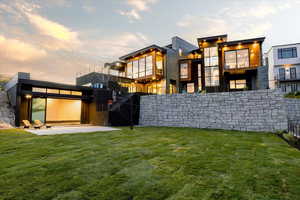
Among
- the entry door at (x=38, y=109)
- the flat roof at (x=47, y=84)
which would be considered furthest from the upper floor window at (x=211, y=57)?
the entry door at (x=38, y=109)

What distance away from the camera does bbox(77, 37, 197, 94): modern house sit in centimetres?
1892

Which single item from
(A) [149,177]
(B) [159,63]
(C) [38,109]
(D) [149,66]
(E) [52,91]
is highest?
(B) [159,63]

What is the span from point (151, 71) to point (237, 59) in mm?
10334

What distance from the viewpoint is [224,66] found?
17.1 metres

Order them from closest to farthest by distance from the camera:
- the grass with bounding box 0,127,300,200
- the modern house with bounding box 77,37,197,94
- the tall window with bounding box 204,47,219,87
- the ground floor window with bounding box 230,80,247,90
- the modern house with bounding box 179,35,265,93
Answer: the grass with bounding box 0,127,300,200
the modern house with bounding box 179,35,265,93
the ground floor window with bounding box 230,80,247,90
the tall window with bounding box 204,47,219,87
the modern house with bounding box 77,37,197,94

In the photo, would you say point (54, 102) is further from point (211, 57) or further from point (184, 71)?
point (211, 57)

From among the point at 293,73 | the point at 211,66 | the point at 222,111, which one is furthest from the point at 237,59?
the point at 293,73

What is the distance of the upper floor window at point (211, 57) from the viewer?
1844cm

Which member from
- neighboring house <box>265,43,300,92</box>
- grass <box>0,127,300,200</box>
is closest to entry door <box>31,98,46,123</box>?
grass <box>0,127,300,200</box>

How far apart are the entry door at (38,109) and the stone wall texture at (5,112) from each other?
5.30ft

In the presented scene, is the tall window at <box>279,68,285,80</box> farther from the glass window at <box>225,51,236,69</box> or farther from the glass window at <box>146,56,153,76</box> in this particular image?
the glass window at <box>146,56,153,76</box>

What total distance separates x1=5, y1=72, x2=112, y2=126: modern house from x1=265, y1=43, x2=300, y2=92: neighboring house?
24.2 meters

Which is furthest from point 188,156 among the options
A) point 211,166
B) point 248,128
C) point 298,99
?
point 298,99

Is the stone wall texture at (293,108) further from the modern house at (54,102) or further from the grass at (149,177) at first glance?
the modern house at (54,102)
